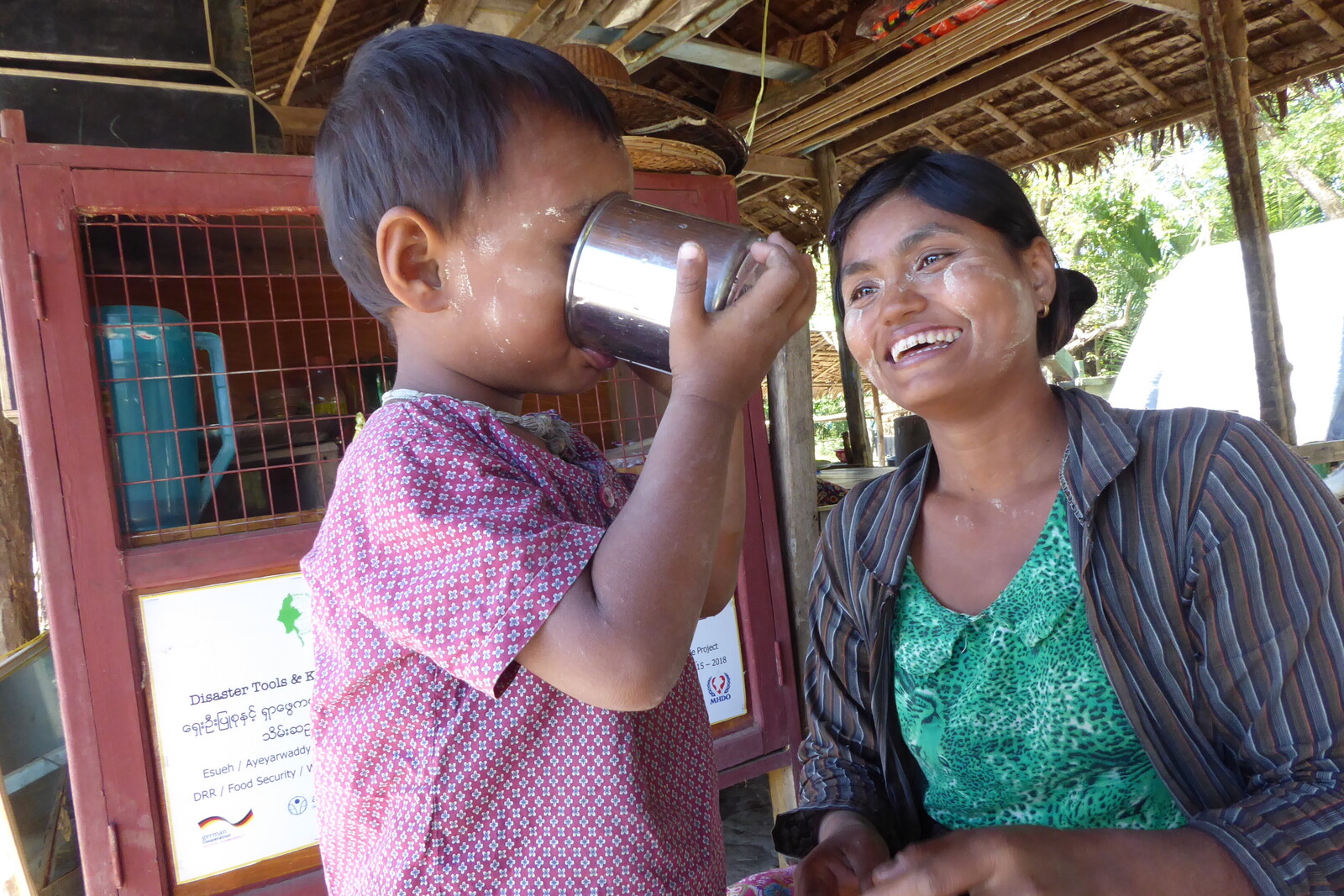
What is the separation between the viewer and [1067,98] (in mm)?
4973

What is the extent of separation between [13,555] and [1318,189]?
20.6 meters

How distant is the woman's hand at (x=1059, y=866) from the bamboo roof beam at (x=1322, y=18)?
4589 mm

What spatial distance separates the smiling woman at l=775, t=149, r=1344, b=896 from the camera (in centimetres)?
101

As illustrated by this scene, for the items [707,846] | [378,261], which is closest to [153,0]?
[378,261]

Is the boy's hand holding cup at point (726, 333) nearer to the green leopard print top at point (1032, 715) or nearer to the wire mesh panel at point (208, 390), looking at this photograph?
the green leopard print top at point (1032, 715)

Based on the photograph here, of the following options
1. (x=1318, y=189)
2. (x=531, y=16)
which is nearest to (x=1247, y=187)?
(x=531, y=16)

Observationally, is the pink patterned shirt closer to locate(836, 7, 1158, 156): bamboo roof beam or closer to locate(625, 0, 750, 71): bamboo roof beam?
locate(625, 0, 750, 71): bamboo roof beam

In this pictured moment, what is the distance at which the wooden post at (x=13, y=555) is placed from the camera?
3.19 m

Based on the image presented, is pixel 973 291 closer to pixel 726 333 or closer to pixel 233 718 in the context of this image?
pixel 726 333

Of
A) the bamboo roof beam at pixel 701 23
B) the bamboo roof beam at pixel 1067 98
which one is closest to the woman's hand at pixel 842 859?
the bamboo roof beam at pixel 701 23

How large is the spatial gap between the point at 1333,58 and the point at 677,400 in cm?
519

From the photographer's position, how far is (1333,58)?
14.0ft

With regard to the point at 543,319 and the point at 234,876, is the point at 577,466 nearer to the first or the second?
the point at 543,319

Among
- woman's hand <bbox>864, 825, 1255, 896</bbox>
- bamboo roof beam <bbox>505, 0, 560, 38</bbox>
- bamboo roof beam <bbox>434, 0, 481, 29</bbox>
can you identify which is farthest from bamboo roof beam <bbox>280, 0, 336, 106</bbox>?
woman's hand <bbox>864, 825, 1255, 896</bbox>
